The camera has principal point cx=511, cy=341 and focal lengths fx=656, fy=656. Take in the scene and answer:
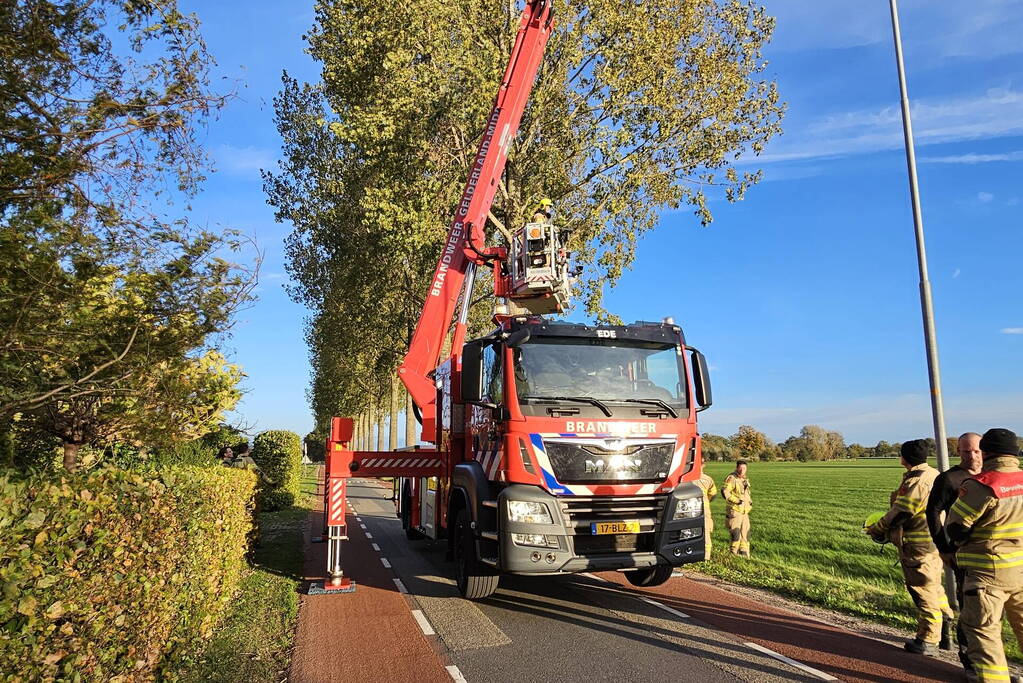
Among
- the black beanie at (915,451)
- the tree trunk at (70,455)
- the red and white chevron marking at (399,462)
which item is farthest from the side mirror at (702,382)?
the tree trunk at (70,455)

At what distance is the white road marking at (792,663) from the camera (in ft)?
17.7

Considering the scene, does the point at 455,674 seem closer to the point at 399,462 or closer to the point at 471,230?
the point at 399,462

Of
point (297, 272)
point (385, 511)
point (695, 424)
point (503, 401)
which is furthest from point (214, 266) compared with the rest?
point (297, 272)

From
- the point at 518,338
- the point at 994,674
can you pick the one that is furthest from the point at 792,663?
the point at 518,338

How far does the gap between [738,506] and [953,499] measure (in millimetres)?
7003

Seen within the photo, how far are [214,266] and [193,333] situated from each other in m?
0.56

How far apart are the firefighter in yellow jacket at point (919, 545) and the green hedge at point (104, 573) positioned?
653 cm

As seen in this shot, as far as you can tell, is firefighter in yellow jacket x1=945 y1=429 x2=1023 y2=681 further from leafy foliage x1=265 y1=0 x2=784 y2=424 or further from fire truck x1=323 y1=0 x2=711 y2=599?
leafy foliage x1=265 y1=0 x2=784 y2=424

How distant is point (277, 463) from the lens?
910 inches

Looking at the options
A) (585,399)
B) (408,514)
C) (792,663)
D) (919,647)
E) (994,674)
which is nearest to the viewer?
(994,674)

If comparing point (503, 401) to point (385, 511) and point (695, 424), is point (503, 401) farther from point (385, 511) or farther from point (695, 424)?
point (385, 511)

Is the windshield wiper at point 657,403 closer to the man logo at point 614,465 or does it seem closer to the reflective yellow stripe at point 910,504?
the man logo at point 614,465

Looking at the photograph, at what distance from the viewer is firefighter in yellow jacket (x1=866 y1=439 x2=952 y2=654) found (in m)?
6.18

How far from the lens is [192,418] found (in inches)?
327
